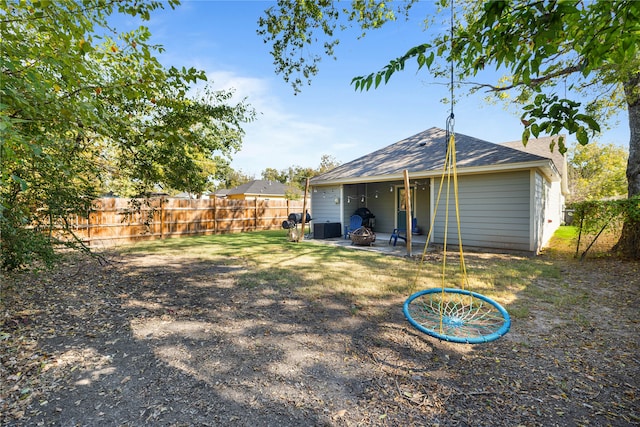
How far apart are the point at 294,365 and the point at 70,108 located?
3137 mm

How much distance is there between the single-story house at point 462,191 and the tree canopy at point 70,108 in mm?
6332

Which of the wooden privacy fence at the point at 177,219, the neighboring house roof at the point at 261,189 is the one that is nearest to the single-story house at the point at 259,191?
the neighboring house roof at the point at 261,189

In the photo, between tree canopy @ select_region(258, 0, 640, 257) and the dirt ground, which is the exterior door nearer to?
tree canopy @ select_region(258, 0, 640, 257)

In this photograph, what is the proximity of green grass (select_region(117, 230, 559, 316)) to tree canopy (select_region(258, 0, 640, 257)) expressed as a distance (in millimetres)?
2862

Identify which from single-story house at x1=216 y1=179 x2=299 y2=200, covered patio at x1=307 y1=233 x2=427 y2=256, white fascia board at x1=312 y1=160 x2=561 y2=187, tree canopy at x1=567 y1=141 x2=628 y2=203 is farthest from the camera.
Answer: single-story house at x1=216 y1=179 x2=299 y2=200

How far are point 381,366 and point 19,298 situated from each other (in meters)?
5.11

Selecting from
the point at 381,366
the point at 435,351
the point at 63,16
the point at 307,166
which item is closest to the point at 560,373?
the point at 435,351

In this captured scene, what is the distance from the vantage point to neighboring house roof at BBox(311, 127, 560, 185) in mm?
7883

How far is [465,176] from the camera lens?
9.08 m

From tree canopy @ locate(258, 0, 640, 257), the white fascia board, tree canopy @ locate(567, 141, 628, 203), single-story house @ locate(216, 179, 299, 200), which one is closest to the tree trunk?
tree canopy @ locate(258, 0, 640, 257)

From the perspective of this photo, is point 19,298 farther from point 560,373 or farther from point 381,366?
point 560,373

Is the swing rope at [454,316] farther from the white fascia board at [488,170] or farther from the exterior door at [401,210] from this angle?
A: the exterior door at [401,210]

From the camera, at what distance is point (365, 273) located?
19.8 ft

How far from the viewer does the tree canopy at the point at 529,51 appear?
5.24 ft
